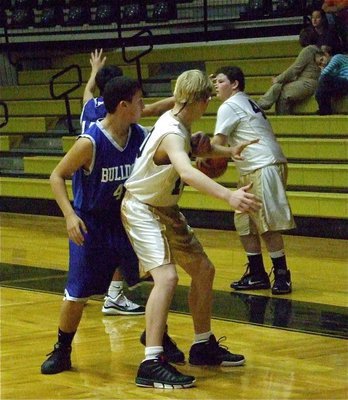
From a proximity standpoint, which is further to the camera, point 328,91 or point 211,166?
point 328,91

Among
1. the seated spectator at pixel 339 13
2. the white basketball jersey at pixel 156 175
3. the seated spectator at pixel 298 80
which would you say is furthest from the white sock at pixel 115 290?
the seated spectator at pixel 339 13

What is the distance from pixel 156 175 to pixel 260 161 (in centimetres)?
242

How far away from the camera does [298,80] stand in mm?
11039

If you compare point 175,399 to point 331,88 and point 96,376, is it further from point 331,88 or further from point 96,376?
point 331,88

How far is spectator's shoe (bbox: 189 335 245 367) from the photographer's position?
16.7ft

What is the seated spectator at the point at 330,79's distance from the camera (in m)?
10.4

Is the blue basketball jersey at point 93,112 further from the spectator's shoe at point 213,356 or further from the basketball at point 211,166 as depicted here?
the spectator's shoe at point 213,356

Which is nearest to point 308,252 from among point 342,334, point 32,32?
point 342,334

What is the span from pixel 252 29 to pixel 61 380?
8445 millimetres

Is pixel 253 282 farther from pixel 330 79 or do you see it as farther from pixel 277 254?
pixel 330 79

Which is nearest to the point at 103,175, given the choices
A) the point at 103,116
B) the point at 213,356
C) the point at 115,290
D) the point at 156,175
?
the point at 156,175

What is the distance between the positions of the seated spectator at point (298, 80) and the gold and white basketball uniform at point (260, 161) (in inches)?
149

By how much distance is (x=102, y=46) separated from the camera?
14227mm

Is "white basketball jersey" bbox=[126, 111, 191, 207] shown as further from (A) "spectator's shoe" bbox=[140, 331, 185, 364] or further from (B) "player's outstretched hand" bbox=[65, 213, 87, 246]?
(A) "spectator's shoe" bbox=[140, 331, 185, 364]
